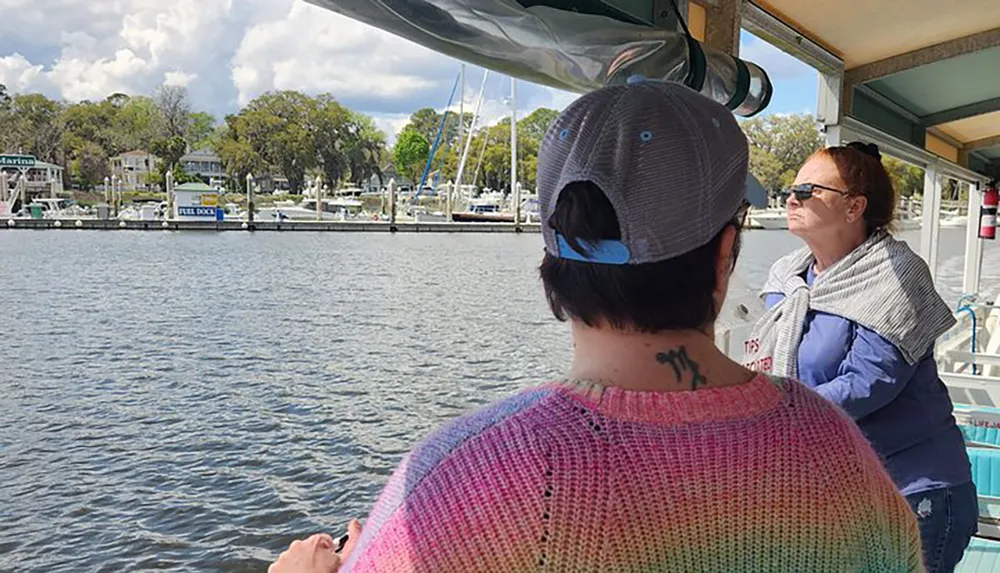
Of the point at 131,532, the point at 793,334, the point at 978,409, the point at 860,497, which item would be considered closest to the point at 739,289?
the point at 793,334

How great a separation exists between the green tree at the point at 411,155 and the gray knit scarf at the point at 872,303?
74.3 metres

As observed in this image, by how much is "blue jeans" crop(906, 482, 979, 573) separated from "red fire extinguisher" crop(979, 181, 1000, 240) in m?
7.29

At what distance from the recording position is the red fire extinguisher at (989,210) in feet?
26.3

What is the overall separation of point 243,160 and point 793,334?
68760 mm

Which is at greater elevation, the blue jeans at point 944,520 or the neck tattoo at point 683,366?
the neck tattoo at point 683,366

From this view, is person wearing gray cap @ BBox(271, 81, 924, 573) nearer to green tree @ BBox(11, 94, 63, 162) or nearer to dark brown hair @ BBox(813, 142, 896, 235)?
dark brown hair @ BBox(813, 142, 896, 235)

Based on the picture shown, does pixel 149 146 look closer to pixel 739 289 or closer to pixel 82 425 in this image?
pixel 82 425

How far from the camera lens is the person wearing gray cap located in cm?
69

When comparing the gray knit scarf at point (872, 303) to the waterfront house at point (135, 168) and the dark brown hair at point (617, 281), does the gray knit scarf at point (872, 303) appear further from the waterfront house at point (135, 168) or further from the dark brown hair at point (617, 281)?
the waterfront house at point (135, 168)

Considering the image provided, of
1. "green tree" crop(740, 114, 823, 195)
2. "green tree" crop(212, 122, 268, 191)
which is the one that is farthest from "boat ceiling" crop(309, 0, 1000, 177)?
"green tree" crop(212, 122, 268, 191)

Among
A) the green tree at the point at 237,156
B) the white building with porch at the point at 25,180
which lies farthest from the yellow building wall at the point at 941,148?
the green tree at the point at 237,156

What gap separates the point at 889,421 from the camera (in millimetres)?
1698

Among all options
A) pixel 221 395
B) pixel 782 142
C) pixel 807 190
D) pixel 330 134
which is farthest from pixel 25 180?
pixel 807 190

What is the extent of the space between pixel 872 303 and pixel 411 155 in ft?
248
